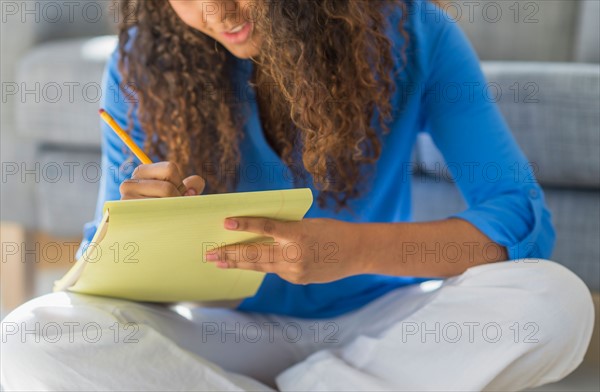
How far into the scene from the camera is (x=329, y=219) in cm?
91

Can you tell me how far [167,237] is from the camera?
2.66 feet

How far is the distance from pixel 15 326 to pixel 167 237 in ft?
0.63

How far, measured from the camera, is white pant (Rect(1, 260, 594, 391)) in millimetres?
866

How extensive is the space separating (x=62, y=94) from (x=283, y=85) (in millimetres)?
654


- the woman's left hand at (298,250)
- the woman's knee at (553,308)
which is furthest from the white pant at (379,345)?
the woman's left hand at (298,250)

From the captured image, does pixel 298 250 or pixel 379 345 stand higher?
pixel 298 250

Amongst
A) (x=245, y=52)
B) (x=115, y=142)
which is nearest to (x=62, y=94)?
(x=115, y=142)

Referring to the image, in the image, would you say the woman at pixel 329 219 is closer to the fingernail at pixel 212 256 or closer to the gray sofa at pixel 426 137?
the fingernail at pixel 212 256

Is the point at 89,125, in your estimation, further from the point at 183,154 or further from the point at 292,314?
the point at 292,314

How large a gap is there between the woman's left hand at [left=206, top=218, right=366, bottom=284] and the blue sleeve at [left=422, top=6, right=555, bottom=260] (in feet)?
0.54

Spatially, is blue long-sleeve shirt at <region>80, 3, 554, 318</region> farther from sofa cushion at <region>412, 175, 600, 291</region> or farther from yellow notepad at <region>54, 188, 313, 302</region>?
sofa cushion at <region>412, 175, 600, 291</region>

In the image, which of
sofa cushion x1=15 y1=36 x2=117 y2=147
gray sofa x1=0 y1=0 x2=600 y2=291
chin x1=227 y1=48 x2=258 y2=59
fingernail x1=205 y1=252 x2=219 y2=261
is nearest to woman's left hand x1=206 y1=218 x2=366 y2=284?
fingernail x1=205 y1=252 x2=219 y2=261

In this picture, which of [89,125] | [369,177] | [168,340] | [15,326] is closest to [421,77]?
[369,177]

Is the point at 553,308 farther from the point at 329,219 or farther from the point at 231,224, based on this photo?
the point at 231,224
